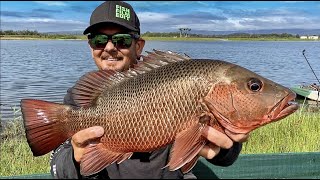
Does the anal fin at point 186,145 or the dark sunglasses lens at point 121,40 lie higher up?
the dark sunglasses lens at point 121,40

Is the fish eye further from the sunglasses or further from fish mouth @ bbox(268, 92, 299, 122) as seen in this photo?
the sunglasses

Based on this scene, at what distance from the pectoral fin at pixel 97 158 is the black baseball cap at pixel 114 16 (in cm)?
115

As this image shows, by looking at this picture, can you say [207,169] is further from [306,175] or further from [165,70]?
[165,70]

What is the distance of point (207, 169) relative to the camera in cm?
408

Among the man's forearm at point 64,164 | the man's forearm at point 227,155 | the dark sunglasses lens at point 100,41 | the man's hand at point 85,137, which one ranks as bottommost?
the man's forearm at point 64,164

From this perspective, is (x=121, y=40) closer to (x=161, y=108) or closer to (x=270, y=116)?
(x=161, y=108)

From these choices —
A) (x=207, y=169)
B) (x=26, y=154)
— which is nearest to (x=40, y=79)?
(x=26, y=154)

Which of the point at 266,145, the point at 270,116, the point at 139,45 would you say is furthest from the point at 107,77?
the point at 266,145

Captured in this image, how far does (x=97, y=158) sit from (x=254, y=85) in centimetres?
97

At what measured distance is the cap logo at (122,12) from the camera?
3455mm

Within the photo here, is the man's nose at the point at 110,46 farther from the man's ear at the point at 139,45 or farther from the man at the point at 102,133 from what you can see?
the man's ear at the point at 139,45

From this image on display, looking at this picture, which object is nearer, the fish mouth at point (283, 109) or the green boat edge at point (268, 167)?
the fish mouth at point (283, 109)

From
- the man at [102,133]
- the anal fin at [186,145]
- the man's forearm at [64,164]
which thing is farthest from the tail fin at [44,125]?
the anal fin at [186,145]

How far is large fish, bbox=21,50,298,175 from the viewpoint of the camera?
7.65 feet
